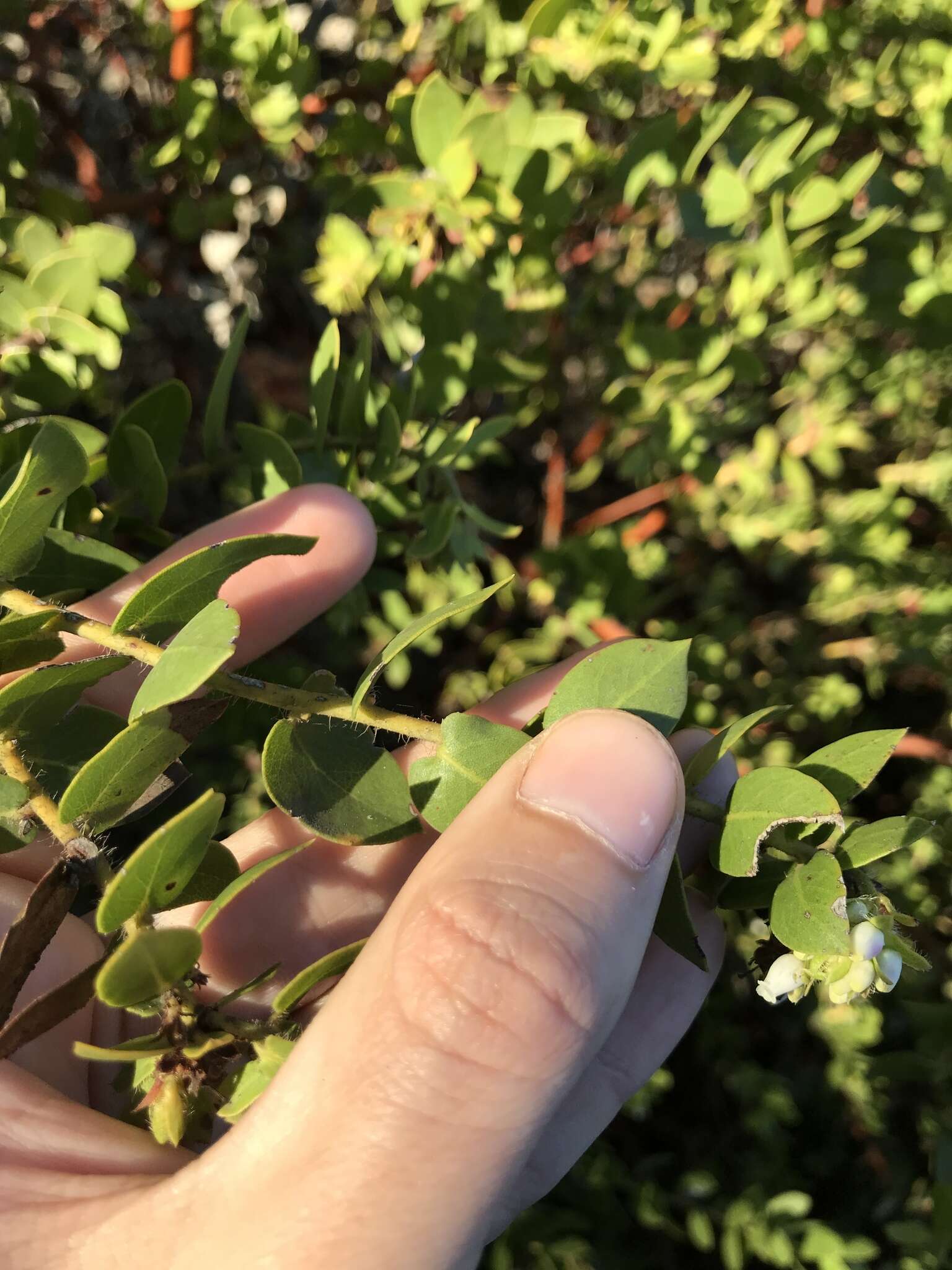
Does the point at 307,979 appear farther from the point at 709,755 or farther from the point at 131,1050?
the point at 709,755

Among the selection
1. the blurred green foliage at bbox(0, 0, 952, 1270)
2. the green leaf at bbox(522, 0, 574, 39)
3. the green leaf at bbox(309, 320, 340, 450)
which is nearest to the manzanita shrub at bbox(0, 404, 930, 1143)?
the blurred green foliage at bbox(0, 0, 952, 1270)

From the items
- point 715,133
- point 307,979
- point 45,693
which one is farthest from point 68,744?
point 715,133

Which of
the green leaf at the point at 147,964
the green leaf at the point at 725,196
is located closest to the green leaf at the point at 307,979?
the green leaf at the point at 147,964

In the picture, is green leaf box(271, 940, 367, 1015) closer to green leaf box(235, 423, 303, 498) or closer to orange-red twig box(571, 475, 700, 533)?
green leaf box(235, 423, 303, 498)

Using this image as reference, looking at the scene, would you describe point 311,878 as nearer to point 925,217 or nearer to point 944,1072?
point 944,1072

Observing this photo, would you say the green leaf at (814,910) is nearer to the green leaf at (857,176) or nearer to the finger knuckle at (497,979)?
the finger knuckle at (497,979)

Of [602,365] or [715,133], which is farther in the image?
[602,365]
